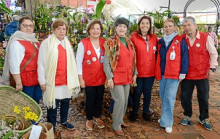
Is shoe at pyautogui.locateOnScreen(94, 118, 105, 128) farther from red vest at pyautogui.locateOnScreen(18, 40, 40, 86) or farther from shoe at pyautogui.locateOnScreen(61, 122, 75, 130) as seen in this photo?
red vest at pyautogui.locateOnScreen(18, 40, 40, 86)

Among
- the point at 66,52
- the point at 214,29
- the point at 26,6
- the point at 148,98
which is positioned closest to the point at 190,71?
the point at 148,98

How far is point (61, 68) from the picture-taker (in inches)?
104

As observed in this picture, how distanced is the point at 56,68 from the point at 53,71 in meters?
0.06

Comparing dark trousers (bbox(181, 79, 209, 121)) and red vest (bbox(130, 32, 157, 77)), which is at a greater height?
red vest (bbox(130, 32, 157, 77))

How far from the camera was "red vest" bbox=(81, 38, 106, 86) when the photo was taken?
280cm

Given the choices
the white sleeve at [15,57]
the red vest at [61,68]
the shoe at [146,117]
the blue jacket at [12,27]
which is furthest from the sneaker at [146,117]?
the blue jacket at [12,27]

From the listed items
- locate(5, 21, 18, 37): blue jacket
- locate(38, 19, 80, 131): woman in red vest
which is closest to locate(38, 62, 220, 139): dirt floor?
locate(38, 19, 80, 131): woman in red vest

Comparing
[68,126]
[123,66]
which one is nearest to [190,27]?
[123,66]

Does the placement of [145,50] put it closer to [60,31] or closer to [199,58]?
[199,58]

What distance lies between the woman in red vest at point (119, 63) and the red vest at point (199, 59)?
2.73 feet

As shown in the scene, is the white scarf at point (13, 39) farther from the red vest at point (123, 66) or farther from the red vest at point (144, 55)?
the red vest at point (144, 55)

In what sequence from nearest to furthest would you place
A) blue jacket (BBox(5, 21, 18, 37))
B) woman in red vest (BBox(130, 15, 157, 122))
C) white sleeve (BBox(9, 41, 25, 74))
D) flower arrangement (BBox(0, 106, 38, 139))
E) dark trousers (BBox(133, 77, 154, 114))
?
flower arrangement (BBox(0, 106, 38, 139)), white sleeve (BBox(9, 41, 25, 74)), woman in red vest (BBox(130, 15, 157, 122)), dark trousers (BBox(133, 77, 154, 114)), blue jacket (BBox(5, 21, 18, 37))

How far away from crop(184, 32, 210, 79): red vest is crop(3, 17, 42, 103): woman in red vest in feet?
6.98

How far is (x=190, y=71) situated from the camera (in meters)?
2.97
